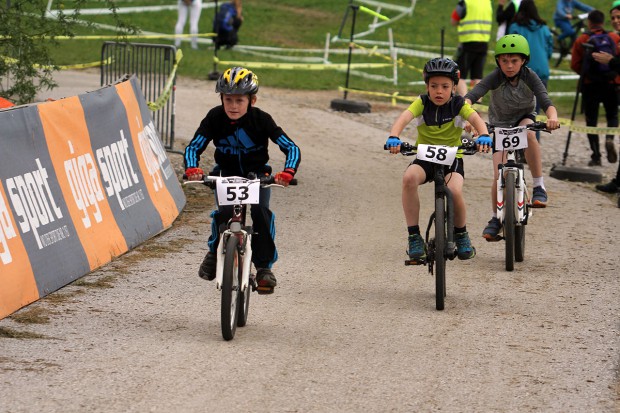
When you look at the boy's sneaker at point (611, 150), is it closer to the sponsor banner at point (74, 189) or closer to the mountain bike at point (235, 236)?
the sponsor banner at point (74, 189)

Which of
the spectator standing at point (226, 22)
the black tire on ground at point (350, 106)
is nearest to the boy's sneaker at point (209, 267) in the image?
the black tire on ground at point (350, 106)

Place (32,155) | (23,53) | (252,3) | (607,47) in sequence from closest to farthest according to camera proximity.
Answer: (32,155), (23,53), (607,47), (252,3)

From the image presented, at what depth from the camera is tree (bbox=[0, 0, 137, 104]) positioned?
1495cm

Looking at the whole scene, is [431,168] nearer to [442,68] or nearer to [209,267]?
[442,68]

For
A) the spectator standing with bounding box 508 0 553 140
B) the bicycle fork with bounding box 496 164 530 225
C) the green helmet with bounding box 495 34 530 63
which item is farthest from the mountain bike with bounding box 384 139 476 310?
the spectator standing with bounding box 508 0 553 140

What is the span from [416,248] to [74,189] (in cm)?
279

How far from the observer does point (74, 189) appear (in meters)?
10.7

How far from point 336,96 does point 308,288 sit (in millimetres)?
15458

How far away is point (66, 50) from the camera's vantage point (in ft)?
98.9

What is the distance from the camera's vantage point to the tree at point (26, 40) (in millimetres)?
14953

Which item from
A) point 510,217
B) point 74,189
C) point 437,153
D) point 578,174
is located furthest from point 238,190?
point 578,174

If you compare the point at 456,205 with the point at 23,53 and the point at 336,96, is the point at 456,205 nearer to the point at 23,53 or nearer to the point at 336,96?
the point at 23,53

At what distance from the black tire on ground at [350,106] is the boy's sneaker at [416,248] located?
13.6 meters

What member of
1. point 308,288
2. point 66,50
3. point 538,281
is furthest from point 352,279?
point 66,50
